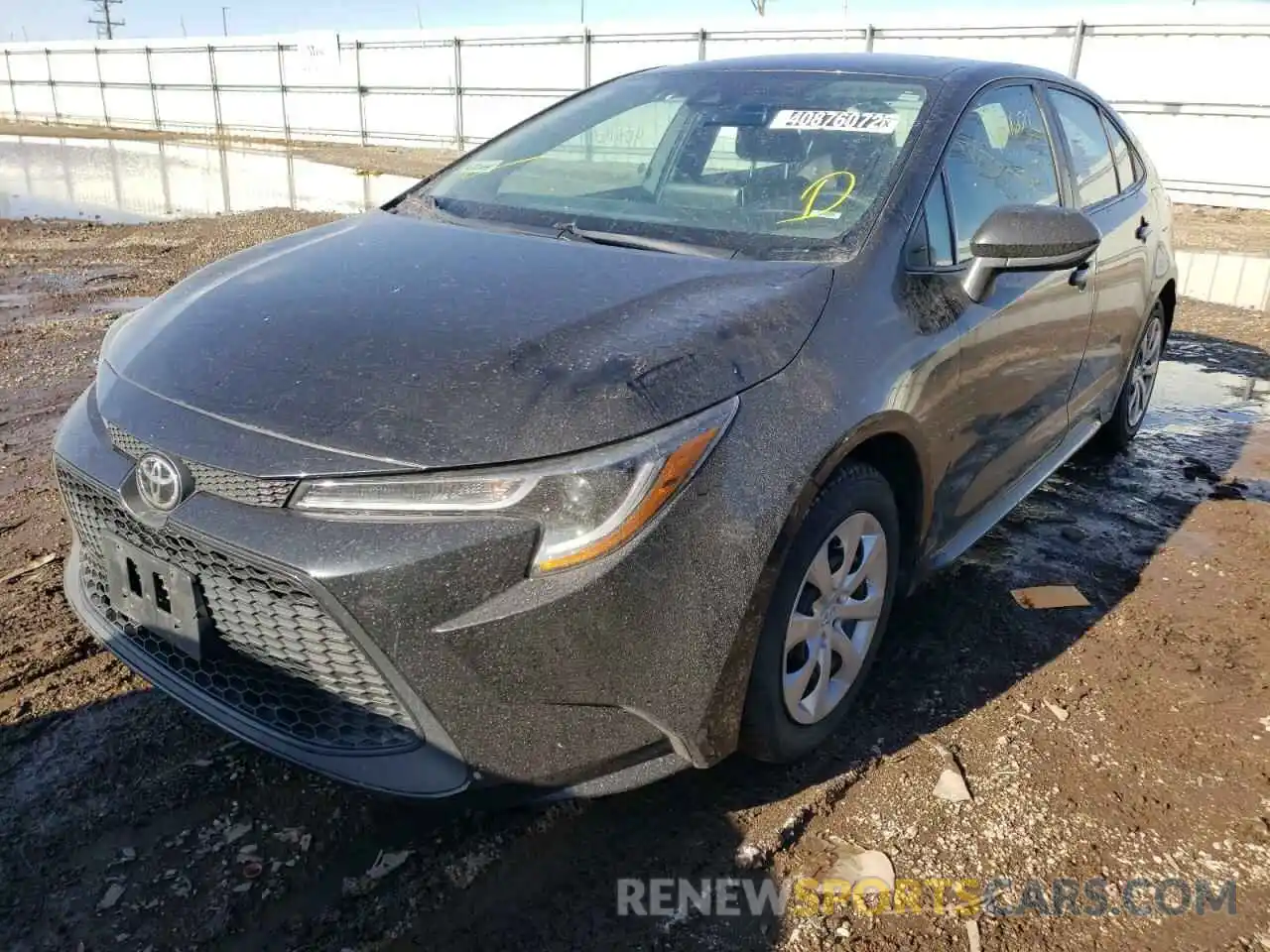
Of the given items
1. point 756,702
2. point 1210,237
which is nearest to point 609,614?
point 756,702

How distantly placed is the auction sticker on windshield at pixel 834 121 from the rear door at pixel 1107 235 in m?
1.16

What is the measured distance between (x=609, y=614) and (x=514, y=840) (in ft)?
2.38

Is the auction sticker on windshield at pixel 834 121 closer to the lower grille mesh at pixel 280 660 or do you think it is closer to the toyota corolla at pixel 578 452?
the toyota corolla at pixel 578 452

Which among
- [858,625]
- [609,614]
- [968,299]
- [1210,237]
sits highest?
[968,299]

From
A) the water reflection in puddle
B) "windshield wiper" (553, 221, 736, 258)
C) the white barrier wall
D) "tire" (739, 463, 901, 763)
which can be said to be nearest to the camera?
"tire" (739, 463, 901, 763)

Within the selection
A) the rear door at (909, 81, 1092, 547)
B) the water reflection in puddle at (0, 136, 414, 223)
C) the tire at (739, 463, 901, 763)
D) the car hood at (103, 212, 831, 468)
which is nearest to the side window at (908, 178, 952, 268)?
the rear door at (909, 81, 1092, 547)

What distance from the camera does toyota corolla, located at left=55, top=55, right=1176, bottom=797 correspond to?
180 centimetres

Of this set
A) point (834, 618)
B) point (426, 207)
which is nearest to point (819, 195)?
point (834, 618)

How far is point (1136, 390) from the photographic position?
15.8ft

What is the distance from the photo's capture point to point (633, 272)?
2.42m

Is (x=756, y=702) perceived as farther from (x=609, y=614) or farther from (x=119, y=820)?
(x=119, y=820)

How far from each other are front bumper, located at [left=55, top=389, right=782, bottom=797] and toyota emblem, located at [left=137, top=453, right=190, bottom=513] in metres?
0.04

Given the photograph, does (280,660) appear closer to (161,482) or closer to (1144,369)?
A: (161,482)

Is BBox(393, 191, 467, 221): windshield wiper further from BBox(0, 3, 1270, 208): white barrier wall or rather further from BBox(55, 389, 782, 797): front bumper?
BBox(0, 3, 1270, 208): white barrier wall
